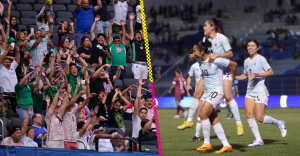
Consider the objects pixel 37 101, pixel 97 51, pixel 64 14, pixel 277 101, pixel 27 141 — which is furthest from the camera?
pixel 277 101

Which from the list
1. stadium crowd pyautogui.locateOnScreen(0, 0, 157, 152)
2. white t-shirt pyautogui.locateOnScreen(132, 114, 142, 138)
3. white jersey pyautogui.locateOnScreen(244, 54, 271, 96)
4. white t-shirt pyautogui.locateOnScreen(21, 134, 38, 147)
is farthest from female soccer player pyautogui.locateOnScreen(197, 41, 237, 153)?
white t-shirt pyautogui.locateOnScreen(21, 134, 38, 147)

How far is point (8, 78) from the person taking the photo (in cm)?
984

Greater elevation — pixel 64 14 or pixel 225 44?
pixel 64 14

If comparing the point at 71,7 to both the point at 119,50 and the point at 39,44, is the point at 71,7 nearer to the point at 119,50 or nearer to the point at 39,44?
the point at 39,44

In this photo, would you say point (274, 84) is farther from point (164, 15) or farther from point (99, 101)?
point (99, 101)

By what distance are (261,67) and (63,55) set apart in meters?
4.46

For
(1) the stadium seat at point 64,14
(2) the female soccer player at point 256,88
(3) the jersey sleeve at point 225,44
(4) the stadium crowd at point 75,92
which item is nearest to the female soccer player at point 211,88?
(3) the jersey sleeve at point 225,44

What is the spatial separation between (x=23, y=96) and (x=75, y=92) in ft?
3.73

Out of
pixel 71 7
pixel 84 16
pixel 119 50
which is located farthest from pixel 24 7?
pixel 119 50

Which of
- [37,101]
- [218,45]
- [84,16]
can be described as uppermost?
[84,16]

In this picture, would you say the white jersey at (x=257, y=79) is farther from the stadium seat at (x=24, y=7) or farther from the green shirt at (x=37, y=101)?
the stadium seat at (x=24, y=7)

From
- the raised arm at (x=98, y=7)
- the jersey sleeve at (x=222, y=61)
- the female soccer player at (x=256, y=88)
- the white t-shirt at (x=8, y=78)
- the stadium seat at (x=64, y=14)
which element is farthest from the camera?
the stadium seat at (x=64, y=14)

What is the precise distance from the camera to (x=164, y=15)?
41.1 metres

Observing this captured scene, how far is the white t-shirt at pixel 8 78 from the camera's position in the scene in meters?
9.73
